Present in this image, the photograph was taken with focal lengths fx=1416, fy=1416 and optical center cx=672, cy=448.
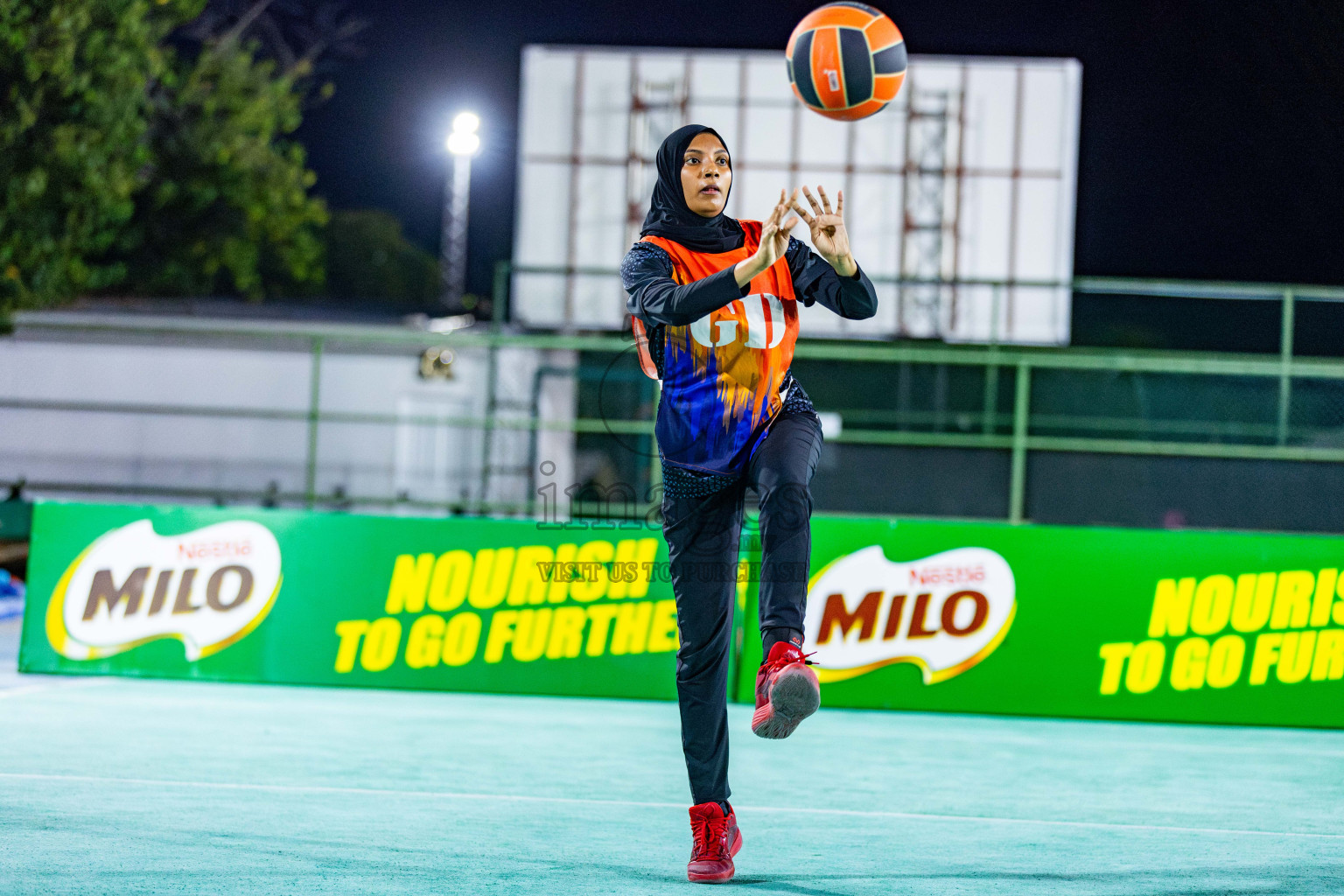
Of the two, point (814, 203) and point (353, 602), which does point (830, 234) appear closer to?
point (814, 203)

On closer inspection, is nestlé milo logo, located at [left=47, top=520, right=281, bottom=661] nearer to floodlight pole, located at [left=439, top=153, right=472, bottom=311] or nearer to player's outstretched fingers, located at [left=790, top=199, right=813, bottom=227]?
player's outstretched fingers, located at [left=790, top=199, right=813, bottom=227]

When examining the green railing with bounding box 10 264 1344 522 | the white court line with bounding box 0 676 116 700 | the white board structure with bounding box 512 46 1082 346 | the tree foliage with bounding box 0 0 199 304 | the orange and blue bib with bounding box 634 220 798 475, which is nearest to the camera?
the orange and blue bib with bounding box 634 220 798 475

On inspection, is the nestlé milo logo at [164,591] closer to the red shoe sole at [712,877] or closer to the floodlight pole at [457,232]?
the red shoe sole at [712,877]

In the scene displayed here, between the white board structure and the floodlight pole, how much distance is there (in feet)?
3.16

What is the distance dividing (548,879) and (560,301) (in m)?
19.3

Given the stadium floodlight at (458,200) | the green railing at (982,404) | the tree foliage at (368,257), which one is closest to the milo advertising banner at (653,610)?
the green railing at (982,404)

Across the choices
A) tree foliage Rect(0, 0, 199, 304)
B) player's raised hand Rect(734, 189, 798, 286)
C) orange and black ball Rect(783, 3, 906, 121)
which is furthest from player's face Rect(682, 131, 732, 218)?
tree foliage Rect(0, 0, 199, 304)

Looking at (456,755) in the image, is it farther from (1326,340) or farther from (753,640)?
(1326,340)

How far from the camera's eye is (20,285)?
20.2 metres

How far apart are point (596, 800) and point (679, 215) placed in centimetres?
218

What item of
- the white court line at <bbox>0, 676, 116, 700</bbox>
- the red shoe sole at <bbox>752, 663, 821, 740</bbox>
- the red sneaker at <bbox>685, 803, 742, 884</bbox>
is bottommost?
the white court line at <bbox>0, 676, 116, 700</bbox>

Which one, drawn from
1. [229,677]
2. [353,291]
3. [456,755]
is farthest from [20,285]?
[353,291]

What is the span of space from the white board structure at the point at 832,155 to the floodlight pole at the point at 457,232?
964 mm

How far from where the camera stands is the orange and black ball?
595 cm
